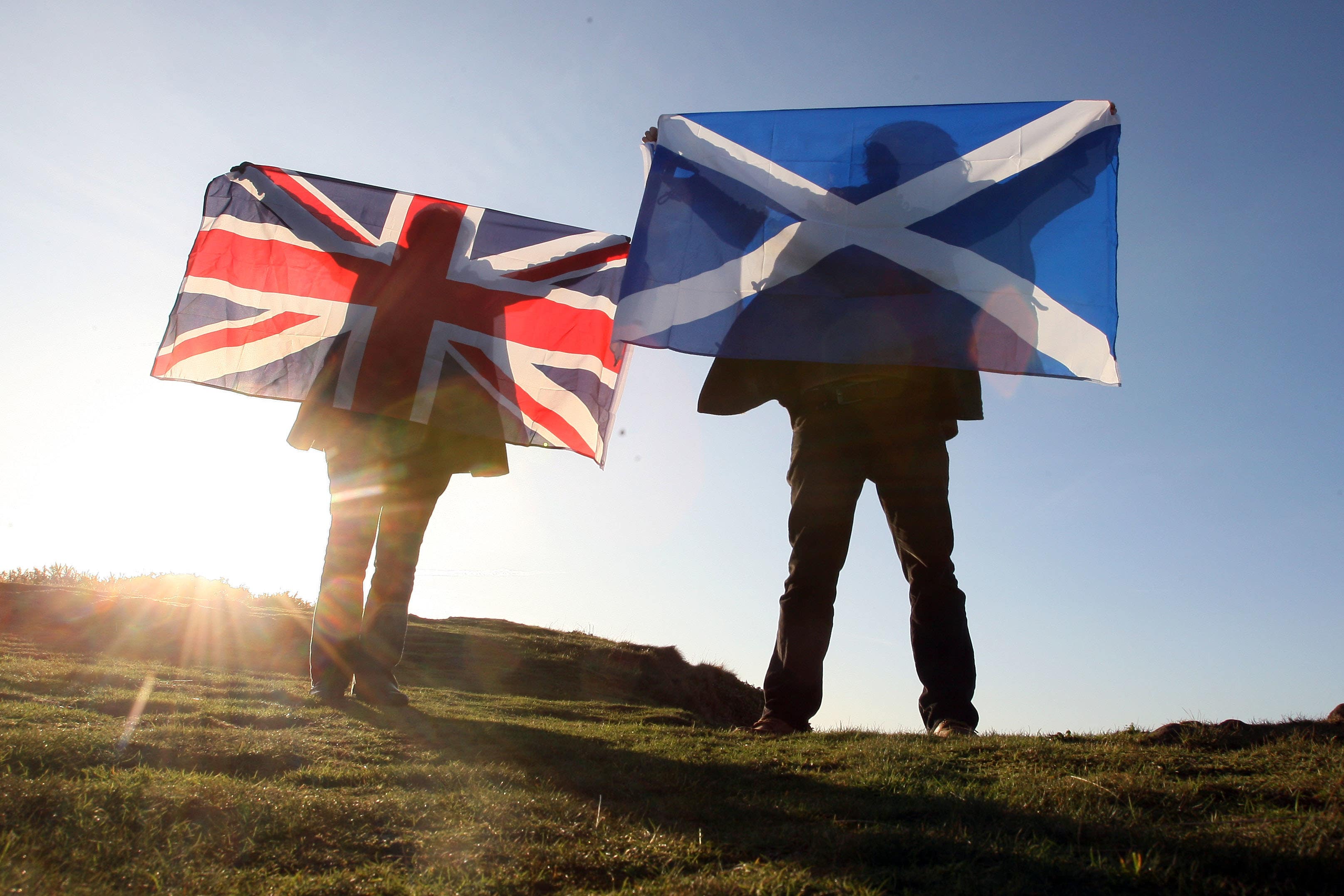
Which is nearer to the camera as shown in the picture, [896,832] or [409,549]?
[896,832]

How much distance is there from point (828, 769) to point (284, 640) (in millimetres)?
5748

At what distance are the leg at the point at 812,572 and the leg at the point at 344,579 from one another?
1.94 m

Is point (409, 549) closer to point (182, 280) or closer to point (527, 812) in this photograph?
point (527, 812)

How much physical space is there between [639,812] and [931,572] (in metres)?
2.11

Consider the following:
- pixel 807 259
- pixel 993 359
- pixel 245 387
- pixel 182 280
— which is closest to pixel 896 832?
pixel 993 359

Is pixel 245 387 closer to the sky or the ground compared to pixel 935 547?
closer to the sky

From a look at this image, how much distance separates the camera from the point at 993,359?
3.97 meters

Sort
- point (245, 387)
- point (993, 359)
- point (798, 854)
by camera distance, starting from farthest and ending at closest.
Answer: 1. point (245, 387)
2. point (993, 359)
3. point (798, 854)

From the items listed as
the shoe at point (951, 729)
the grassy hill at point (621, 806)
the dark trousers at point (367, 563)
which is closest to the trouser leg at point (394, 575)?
the dark trousers at point (367, 563)

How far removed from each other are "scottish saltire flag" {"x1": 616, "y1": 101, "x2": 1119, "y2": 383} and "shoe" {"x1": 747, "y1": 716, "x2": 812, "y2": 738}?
164cm

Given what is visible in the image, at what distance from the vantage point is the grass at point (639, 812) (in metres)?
1.46

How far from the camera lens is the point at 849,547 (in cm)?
382

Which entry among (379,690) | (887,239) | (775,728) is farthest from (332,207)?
(775,728)

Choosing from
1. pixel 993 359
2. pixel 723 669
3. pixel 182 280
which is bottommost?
pixel 723 669
